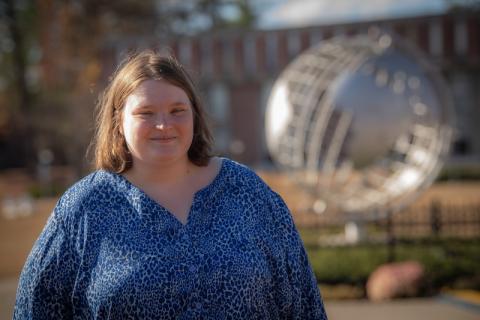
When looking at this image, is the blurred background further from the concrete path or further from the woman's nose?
the woman's nose

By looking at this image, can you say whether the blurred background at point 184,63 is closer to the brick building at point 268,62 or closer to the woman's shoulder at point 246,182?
the brick building at point 268,62

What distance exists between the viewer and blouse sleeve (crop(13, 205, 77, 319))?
237cm

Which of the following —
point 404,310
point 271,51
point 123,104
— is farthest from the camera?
point 271,51

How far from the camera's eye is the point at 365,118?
409 inches

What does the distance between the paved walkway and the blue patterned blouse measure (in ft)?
15.0

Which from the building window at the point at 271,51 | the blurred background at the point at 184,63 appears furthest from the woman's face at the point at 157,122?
the building window at the point at 271,51

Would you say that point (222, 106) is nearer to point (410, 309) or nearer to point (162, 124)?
point (410, 309)

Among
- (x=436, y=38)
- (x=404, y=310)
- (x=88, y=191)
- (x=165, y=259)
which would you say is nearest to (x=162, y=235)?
(x=165, y=259)

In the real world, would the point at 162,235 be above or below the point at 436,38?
below

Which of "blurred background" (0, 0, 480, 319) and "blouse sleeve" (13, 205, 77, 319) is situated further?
"blurred background" (0, 0, 480, 319)

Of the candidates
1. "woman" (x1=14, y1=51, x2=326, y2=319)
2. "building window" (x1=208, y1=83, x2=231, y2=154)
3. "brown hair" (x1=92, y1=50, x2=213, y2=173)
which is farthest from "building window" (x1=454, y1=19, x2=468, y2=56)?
"woman" (x1=14, y1=51, x2=326, y2=319)

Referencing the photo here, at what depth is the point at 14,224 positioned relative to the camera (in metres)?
17.3

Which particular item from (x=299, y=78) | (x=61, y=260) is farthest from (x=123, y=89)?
(x=299, y=78)

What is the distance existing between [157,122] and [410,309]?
5.31 meters
